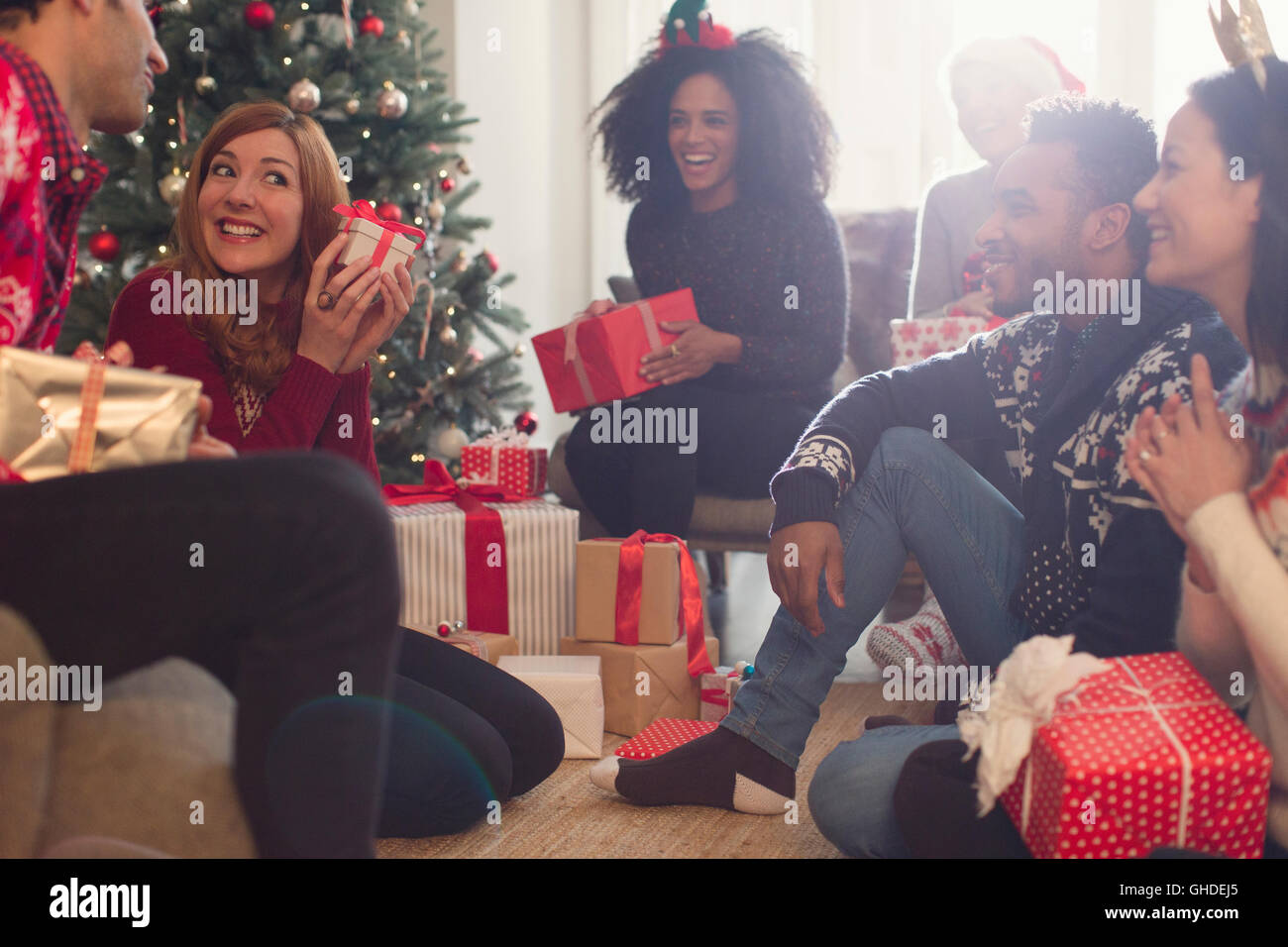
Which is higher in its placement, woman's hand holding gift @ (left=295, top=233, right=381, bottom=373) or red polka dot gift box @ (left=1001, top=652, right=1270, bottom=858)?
woman's hand holding gift @ (left=295, top=233, right=381, bottom=373)

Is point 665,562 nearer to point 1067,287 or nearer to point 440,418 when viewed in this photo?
point 1067,287

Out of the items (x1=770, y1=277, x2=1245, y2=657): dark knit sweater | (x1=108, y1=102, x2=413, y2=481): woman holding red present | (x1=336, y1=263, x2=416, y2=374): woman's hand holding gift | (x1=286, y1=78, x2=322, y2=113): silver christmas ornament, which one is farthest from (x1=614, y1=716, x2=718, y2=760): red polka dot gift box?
(x1=286, y1=78, x2=322, y2=113): silver christmas ornament

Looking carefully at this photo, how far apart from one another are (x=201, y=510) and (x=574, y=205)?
3.76 meters

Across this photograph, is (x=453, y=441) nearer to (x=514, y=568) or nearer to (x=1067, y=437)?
(x=514, y=568)

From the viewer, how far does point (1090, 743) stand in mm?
1010

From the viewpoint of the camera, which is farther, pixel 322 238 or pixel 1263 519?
pixel 322 238

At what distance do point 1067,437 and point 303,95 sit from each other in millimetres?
2019

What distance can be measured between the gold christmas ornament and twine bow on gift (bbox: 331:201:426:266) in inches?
52.5

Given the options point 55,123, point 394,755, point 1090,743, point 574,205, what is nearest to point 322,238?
point 55,123

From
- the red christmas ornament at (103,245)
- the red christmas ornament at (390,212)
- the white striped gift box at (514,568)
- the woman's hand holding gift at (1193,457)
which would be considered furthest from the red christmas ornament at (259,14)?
the woman's hand holding gift at (1193,457)

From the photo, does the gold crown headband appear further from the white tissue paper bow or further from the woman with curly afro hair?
the woman with curly afro hair

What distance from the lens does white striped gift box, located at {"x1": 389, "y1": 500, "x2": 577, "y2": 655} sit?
2.16 meters

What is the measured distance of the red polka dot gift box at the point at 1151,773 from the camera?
986mm
